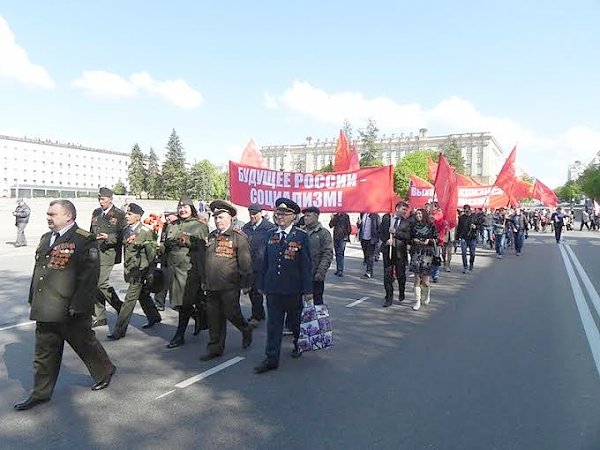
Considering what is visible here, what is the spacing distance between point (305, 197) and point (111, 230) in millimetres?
3740

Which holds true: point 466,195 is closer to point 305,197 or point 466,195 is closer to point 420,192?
point 420,192

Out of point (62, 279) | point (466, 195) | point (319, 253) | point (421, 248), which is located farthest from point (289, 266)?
point (466, 195)

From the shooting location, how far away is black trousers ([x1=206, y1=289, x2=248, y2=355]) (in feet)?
19.1

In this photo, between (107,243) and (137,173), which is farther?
(137,173)

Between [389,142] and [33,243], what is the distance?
450ft

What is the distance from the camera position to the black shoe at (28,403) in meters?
4.25

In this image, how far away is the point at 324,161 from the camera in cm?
15350

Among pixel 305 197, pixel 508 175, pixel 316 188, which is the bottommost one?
pixel 305 197

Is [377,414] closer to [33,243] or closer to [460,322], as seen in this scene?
[460,322]

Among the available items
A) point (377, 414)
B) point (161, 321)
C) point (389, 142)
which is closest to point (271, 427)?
point (377, 414)

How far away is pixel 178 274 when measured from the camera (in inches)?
253

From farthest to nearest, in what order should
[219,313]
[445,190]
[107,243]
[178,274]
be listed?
[445,190], [107,243], [178,274], [219,313]

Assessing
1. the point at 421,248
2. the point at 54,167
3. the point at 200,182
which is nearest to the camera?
the point at 421,248

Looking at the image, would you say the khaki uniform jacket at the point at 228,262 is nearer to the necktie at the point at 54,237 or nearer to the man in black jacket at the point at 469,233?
the necktie at the point at 54,237
